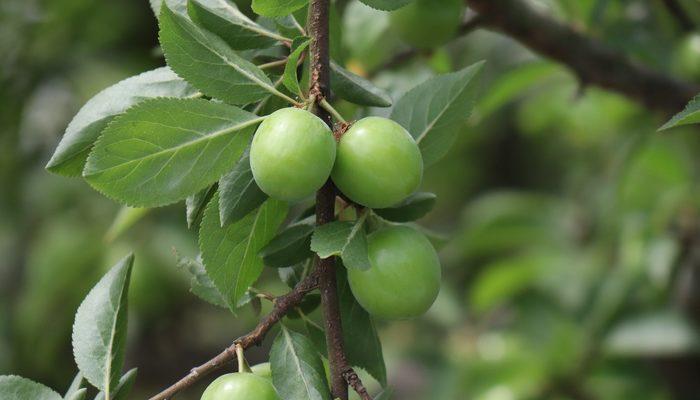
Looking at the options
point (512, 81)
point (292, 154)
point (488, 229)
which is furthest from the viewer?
point (488, 229)

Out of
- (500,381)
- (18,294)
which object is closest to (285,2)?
(500,381)

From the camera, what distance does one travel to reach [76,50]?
2891mm

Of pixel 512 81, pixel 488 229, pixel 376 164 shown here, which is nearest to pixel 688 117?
pixel 376 164

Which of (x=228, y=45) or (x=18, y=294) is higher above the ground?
(x=228, y=45)

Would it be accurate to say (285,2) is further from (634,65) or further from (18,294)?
(18,294)

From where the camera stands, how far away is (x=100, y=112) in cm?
81

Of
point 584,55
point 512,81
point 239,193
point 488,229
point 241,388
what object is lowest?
point 488,229

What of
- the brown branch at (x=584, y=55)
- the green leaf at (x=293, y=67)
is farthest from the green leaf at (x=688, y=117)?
the brown branch at (x=584, y=55)

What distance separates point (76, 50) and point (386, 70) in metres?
1.65

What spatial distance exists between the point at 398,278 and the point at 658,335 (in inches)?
50.5

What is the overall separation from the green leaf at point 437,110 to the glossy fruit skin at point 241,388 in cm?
32

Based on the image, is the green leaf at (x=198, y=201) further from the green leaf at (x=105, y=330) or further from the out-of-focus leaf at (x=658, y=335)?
the out-of-focus leaf at (x=658, y=335)

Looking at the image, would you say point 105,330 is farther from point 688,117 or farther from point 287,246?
→ point 688,117

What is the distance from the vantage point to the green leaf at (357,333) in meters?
0.85
